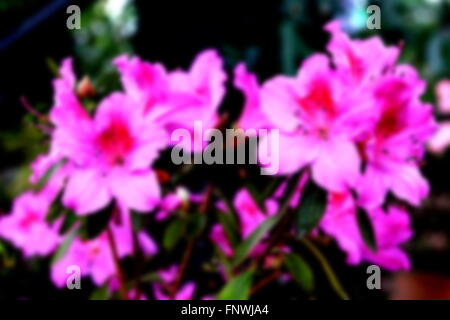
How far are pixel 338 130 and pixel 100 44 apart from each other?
1.81 m

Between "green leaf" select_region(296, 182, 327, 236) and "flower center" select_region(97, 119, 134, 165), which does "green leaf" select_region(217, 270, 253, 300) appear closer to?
"green leaf" select_region(296, 182, 327, 236)

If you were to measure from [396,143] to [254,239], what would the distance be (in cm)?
27

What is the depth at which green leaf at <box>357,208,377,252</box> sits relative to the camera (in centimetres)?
84

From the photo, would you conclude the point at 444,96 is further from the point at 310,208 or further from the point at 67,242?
the point at 67,242

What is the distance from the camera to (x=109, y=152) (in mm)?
820

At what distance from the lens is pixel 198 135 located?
0.82 m

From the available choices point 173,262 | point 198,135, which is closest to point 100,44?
point 173,262

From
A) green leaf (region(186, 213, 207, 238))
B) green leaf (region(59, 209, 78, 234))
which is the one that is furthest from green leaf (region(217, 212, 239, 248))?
green leaf (region(59, 209, 78, 234))

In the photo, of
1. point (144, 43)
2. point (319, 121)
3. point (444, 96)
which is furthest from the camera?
point (444, 96)

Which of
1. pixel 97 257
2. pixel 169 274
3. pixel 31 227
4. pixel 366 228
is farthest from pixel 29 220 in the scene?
pixel 366 228

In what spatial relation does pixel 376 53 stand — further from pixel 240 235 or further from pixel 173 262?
pixel 173 262

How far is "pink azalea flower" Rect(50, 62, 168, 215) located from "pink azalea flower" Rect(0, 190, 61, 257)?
0.79 feet

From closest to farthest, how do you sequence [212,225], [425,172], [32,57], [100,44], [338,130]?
[338,130]
[212,225]
[32,57]
[100,44]
[425,172]
